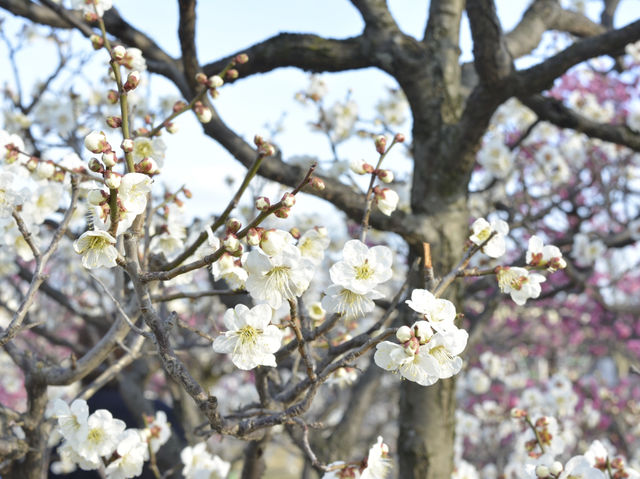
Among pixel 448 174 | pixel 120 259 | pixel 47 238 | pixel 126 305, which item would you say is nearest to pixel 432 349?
pixel 120 259

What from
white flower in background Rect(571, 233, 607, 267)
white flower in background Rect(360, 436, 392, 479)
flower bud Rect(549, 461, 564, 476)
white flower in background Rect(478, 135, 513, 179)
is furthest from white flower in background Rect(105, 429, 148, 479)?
white flower in background Rect(571, 233, 607, 267)

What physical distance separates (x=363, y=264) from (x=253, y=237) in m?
0.26

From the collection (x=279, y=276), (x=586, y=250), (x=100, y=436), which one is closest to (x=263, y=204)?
(x=279, y=276)

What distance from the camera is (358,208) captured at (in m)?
2.07

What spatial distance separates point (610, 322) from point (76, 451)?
6.04 meters

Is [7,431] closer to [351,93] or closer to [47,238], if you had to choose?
[47,238]

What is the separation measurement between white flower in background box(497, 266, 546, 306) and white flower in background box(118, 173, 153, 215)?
2.71 ft

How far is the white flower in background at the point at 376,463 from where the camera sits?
1340mm

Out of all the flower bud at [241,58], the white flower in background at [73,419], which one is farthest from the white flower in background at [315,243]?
the white flower in background at [73,419]

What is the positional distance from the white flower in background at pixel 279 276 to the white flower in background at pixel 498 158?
322 centimetres

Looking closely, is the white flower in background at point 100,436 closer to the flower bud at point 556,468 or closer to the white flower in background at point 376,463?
the white flower in background at point 376,463

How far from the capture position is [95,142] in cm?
103

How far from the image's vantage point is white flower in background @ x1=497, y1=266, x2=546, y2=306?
4.25 feet

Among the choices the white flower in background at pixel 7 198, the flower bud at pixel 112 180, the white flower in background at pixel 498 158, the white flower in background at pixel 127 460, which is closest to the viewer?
the flower bud at pixel 112 180
